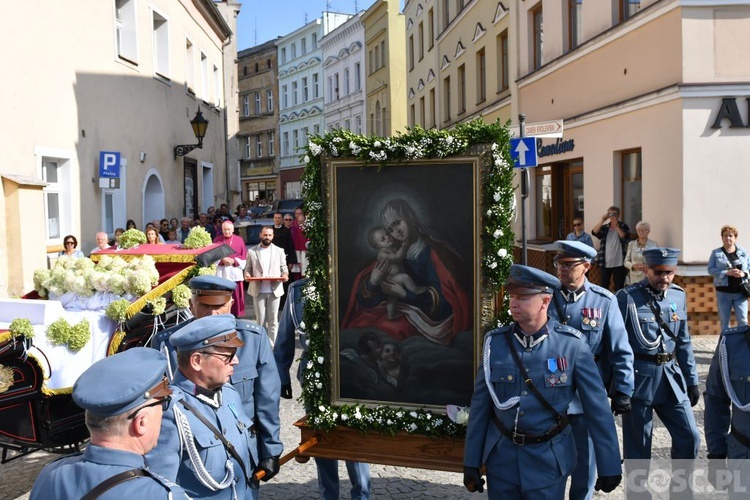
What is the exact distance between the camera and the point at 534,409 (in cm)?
402

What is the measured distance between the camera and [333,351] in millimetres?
5148

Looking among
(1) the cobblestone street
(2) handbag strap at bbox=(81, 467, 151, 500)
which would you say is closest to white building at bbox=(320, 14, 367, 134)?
(1) the cobblestone street

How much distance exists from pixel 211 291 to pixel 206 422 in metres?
1.37

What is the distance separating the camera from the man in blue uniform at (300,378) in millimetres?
5441

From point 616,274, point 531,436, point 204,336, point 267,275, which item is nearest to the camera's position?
point 204,336

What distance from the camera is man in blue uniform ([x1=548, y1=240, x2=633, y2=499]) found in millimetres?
5059

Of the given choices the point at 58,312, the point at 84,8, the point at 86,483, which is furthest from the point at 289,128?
the point at 86,483

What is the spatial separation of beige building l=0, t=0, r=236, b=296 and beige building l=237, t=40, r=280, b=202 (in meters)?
43.3

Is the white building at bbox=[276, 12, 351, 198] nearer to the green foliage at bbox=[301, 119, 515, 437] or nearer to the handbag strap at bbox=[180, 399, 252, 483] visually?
the green foliage at bbox=[301, 119, 515, 437]

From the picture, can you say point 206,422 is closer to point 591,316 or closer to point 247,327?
point 247,327

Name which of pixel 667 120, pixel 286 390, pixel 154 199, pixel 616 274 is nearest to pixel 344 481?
pixel 286 390

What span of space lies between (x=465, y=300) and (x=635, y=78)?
10.2m

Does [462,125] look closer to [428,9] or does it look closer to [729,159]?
[729,159]

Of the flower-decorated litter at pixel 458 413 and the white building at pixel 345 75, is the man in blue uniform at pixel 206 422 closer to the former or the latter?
the flower-decorated litter at pixel 458 413
